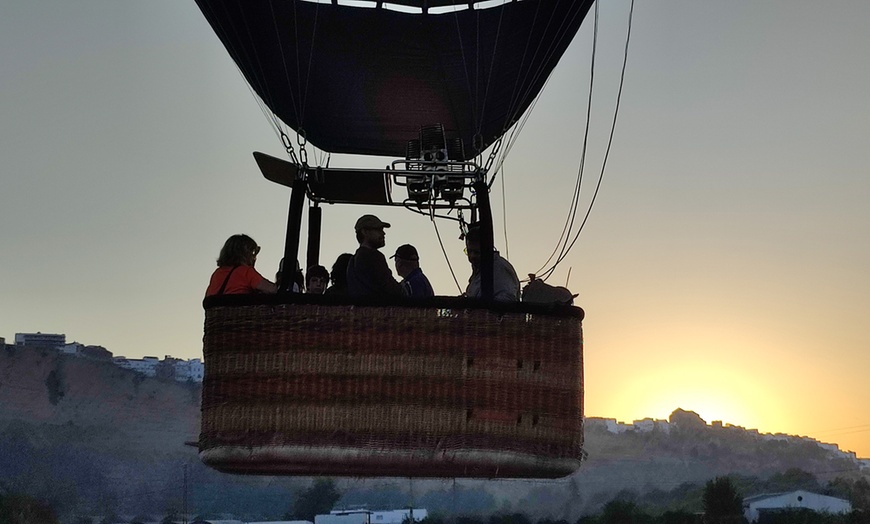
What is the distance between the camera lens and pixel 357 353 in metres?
4.78

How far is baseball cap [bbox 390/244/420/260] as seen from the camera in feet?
18.4

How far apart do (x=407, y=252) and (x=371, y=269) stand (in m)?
0.56

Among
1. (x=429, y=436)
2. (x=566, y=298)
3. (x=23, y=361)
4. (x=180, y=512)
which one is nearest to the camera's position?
(x=429, y=436)

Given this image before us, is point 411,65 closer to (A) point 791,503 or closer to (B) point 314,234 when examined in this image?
(B) point 314,234

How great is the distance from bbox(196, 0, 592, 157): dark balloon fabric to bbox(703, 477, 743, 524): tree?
76.4 meters

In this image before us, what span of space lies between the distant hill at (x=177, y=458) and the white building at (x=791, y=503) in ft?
16.0

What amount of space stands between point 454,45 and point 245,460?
320 cm

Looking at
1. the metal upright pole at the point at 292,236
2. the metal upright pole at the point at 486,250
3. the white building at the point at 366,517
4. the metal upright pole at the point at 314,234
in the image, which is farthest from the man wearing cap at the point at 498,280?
the white building at the point at 366,517

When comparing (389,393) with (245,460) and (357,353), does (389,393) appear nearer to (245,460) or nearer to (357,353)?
(357,353)

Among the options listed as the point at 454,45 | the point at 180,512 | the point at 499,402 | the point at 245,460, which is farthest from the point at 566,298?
the point at 180,512

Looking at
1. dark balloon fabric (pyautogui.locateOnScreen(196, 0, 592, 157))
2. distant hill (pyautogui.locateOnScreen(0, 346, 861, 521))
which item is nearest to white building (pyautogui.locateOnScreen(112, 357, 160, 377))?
distant hill (pyautogui.locateOnScreen(0, 346, 861, 521))

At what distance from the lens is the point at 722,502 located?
277 ft

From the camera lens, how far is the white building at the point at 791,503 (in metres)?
83.6

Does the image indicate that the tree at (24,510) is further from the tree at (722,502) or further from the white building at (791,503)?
the white building at (791,503)
